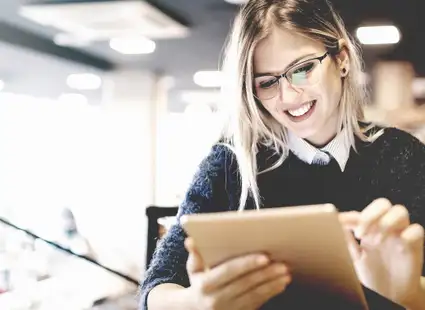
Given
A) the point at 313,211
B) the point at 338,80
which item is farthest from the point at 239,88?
the point at 313,211

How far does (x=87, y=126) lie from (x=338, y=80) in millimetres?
1026

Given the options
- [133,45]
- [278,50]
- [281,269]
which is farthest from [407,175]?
[133,45]

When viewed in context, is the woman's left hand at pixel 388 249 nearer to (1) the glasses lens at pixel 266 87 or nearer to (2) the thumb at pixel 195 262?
(2) the thumb at pixel 195 262

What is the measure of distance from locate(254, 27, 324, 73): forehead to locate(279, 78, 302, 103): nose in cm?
2

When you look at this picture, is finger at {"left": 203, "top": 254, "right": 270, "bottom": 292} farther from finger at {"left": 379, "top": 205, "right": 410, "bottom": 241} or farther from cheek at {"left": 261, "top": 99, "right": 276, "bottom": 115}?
cheek at {"left": 261, "top": 99, "right": 276, "bottom": 115}

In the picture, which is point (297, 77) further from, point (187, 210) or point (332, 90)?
point (187, 210)

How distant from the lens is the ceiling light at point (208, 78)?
182 centimetres

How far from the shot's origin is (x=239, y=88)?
108 centimetres

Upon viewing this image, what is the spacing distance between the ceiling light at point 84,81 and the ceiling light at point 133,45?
0.40ft

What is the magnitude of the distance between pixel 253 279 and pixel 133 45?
1308 mm

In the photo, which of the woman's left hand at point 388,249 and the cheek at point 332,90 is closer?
the woman's left hand at point 388,249

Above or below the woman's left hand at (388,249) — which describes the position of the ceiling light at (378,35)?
above

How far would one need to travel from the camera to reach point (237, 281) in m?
0.74

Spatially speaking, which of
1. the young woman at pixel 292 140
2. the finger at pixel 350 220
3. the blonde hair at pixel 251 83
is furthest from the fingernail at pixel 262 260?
A: the blonde hair at pixel 251 83
